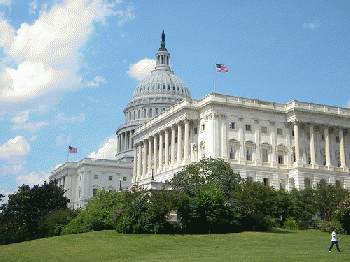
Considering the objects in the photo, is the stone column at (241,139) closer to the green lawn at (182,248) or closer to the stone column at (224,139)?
the stone column at (224,139)

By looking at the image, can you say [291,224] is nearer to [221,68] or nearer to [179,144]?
[221,68]

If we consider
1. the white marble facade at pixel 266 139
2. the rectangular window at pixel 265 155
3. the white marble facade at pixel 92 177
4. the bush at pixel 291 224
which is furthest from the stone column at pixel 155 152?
the bush at pixel 291 224

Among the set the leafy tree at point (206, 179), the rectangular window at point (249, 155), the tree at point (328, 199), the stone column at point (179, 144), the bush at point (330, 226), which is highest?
the stone column at point (179, 144)

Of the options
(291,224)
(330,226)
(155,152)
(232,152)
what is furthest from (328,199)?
(155,152)

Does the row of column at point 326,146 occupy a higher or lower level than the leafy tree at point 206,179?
higher

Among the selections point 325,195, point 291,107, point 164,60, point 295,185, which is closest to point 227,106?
point 291,107

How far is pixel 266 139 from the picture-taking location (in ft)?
319

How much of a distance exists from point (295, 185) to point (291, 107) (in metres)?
14.5

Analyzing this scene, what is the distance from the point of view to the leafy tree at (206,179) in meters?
71.1

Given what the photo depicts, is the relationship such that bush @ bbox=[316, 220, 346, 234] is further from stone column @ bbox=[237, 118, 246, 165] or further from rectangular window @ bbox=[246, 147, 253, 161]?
rectangular window @ bbox=[246, 147, 253, 161]

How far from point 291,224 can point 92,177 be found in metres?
84.6

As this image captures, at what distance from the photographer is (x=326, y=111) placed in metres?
102

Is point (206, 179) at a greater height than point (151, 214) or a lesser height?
greater

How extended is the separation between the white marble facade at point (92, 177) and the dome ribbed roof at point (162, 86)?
34.8m
